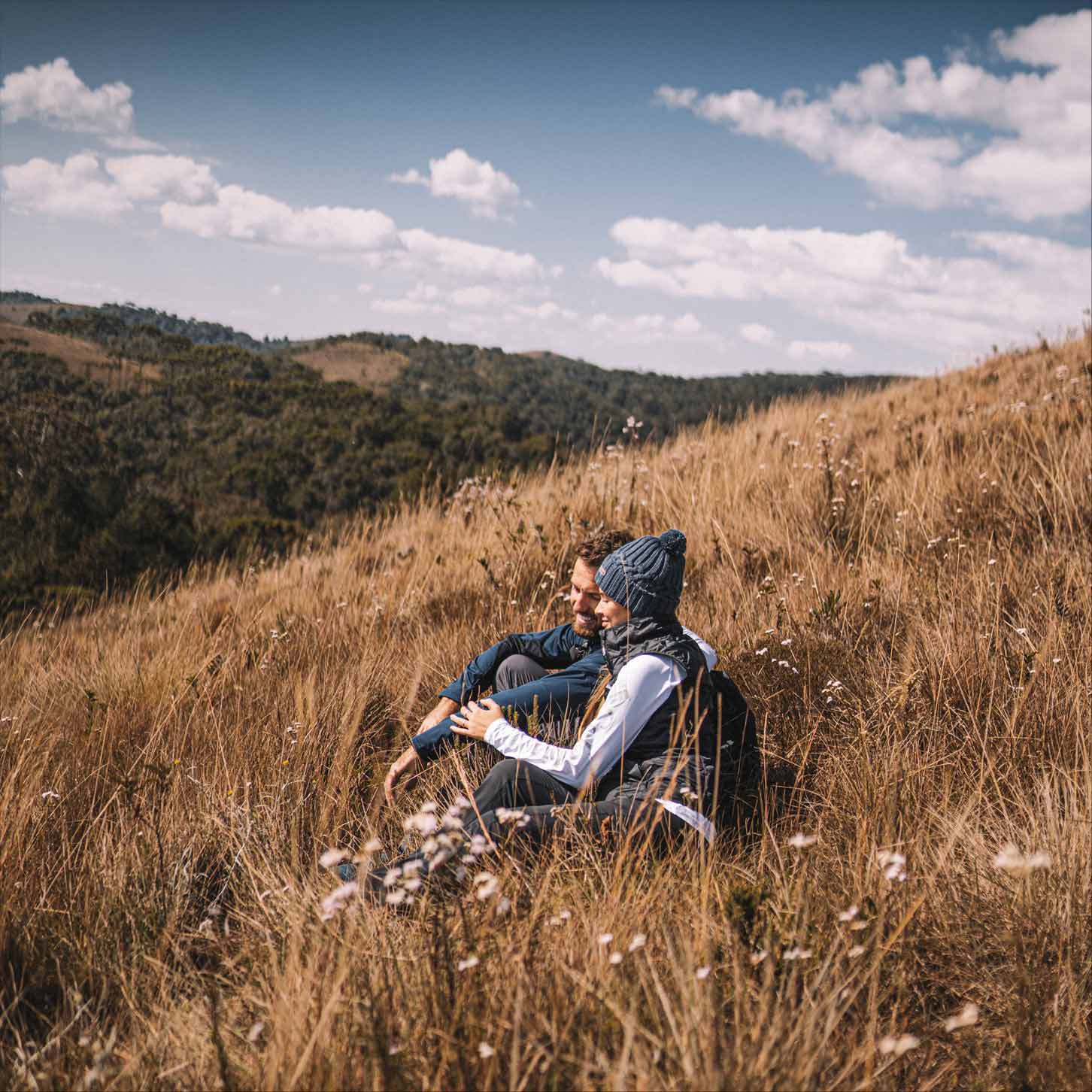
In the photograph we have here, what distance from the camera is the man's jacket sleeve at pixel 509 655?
131 inches

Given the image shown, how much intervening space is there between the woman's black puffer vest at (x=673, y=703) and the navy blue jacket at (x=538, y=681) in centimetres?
50

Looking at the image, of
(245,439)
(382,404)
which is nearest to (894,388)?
(245,439)

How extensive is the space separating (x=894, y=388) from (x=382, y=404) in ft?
199

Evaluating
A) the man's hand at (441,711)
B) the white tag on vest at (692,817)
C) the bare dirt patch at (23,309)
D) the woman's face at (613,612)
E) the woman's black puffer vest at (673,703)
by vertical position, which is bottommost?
the man's hand at (441,711)

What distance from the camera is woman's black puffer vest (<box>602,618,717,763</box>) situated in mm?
2354

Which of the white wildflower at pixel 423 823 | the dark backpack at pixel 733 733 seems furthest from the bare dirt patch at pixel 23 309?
the white wildflower at pixel 423 823

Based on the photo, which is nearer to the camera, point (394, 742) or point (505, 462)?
point (394, 742)

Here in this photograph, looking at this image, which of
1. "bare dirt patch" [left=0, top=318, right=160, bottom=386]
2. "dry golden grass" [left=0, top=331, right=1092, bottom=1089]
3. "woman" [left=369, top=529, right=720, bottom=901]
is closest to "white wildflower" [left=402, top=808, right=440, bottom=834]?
"dry golden grass" [left=0, top=331, right=1092, bottom=1089]

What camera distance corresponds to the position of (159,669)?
3.79 metres

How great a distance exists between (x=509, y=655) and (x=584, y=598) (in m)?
0.47

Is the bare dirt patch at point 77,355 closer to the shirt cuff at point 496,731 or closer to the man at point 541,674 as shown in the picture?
the man at point 541,674

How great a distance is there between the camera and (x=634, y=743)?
244cm

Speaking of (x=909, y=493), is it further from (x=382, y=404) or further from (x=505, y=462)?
(x=382, y=404)

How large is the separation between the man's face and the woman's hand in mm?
811
